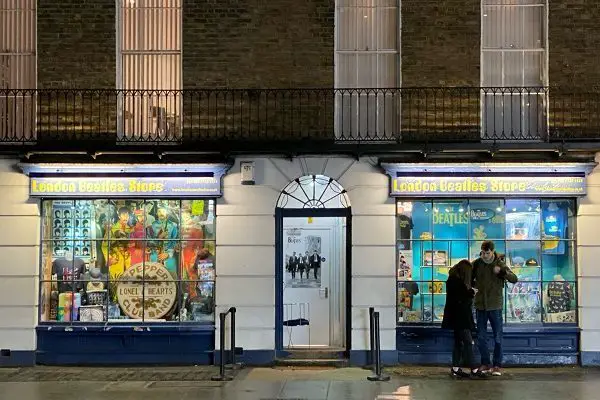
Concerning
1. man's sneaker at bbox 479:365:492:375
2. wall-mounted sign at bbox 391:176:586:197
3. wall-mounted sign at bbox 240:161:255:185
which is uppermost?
wall-mounted sign at bbox 240:161:255:185

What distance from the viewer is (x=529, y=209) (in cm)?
1231

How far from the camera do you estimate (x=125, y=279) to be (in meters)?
12.5

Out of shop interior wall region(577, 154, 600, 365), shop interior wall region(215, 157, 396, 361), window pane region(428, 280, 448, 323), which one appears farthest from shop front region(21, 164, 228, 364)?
shop interior wall region(577, 154, 600, 365)

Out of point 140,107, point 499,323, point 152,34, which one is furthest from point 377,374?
point 152,34

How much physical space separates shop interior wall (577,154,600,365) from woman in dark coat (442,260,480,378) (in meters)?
2.23

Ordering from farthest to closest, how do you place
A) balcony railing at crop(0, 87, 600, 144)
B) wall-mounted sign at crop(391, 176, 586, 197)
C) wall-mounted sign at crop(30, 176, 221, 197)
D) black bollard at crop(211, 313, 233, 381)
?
balcony railing at crop(0, 87, 600, 144)
wall-mounted sign at crop(30, 176, 221, 197)
wall-mounted sign at crop(391, 176, 586, 197)
black bollard at crop(211, 313, 233, 381)

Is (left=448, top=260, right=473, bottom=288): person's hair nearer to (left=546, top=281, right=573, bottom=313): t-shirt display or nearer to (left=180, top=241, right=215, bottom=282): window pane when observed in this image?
(left=546, top=281, right=573, bottom=313): t-shirt display

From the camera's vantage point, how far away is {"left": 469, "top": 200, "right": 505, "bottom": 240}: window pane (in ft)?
40.4

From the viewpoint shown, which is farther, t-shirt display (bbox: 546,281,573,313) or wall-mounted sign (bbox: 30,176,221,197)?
t-shirt display (bbox: 546,281,573,313)

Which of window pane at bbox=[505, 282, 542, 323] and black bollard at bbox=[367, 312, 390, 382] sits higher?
window pane at bbox=[505, 282, 542, 323]

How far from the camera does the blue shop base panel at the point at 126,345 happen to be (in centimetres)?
1216

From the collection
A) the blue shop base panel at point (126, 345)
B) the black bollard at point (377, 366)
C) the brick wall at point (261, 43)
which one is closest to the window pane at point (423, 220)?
the black bollard at point (377, 366)

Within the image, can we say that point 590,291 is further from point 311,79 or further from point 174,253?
point 174,253

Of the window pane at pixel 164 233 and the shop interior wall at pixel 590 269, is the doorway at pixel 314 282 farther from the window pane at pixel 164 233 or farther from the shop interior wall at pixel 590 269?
the shop interior wall at pixel 590 269
